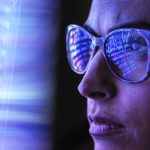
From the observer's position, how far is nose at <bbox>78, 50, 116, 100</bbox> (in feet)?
3.78

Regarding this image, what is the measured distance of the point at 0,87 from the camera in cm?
145

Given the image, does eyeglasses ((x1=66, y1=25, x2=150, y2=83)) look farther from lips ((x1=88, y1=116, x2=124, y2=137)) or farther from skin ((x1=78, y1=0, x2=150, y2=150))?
lips ((x1=88, y1=116, x2=124, y2=137))

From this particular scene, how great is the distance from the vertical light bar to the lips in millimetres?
421

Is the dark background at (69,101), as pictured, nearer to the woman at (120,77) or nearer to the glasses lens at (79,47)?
the glasses lens at (79,47)

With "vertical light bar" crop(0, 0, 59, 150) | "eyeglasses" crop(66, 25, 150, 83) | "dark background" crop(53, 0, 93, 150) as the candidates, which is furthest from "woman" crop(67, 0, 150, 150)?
"dark background" crop(53, 0, 93, 150)

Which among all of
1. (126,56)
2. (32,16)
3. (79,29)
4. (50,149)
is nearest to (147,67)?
(126,56)

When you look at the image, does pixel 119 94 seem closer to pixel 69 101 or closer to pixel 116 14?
pixel 116 14

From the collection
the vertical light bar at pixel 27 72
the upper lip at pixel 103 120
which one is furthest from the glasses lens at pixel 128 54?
the vertical light bar at pixel 27 72

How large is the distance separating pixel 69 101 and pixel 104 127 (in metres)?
0.72

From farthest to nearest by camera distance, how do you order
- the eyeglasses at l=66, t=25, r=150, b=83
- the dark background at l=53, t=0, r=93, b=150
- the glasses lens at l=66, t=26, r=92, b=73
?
1. the dark background at l=53, t=0, r=93, b=150
2. the glasses lens at l=66, t=26, r=92, b=73
3. the eyeglasses at l=66, t=25, r=150, b=83

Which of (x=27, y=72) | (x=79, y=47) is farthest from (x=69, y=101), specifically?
(x=79, y=47)

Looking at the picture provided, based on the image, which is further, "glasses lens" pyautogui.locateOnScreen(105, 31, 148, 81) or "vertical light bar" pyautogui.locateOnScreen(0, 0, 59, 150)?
"vertical light bar" pyautogui.locateOnScreen(0, 0, 59, 150)

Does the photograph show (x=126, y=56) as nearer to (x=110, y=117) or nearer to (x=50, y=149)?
(x=110, y=117)

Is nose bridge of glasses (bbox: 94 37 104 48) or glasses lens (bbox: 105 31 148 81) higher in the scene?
nose bridge of glasses (bbox: 94 37 104 48)
